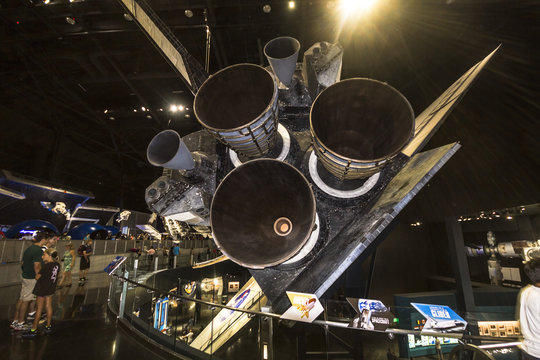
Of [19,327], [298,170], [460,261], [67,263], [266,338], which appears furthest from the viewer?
[67,263]

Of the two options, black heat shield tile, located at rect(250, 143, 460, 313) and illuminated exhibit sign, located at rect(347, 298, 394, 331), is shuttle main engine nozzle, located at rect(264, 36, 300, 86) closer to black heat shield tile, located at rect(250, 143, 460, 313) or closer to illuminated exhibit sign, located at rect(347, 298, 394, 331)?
black heat shield tile, located at rect(250, 143, 460, 313)

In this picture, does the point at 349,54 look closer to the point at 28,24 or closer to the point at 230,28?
the point at 230,28

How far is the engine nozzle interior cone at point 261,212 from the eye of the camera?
2.42 m

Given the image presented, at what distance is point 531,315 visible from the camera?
2980mm

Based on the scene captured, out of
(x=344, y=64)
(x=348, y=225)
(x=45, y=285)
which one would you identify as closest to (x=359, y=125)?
(x=348, y=225)

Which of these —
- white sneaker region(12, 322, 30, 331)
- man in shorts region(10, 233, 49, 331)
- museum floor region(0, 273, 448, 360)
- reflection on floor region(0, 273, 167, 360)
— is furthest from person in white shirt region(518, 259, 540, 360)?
white sneaker region(12, 322, 30, 331)

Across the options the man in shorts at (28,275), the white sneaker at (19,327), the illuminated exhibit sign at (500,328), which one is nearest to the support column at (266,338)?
the illuminated exhibit sign at (500,328)

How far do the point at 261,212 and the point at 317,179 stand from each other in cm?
79

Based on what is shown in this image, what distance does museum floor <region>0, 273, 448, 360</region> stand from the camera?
11.6ft

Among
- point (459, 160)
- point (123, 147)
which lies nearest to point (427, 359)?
point (459, 160)

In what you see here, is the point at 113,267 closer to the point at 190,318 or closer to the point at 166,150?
the point at 190,318

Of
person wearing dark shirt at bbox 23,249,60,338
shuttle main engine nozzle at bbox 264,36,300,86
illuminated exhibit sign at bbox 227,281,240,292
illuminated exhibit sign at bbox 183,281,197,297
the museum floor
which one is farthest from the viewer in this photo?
illuminated exhibit sign at bbox 227,281,240,292

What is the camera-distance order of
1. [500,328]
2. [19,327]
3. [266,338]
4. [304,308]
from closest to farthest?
[304,308], [500,328], [266,338], [19,327]

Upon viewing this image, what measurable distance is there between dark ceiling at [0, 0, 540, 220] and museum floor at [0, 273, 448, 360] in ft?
15.0
